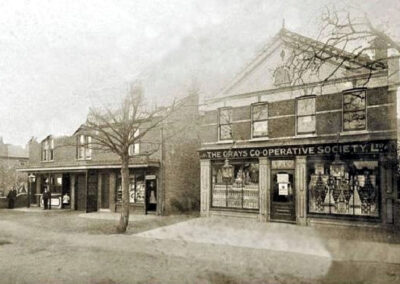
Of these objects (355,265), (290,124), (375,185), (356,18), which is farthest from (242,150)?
Result: (356,18)

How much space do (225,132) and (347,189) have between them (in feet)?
14.0

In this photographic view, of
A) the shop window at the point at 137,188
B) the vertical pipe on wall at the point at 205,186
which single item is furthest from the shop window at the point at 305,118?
the shop window at the point at 137,188

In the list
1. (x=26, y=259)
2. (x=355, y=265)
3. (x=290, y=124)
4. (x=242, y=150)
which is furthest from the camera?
(x=242, y=150)

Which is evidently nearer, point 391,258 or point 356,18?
point 356,18

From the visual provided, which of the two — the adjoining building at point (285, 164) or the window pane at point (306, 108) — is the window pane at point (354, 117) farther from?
the window pane at point (306, 108)

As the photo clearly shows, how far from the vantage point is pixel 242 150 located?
852 centimetres

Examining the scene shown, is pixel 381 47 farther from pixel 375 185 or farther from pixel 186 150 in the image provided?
pixel 186 150

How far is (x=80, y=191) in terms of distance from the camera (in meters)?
12.5

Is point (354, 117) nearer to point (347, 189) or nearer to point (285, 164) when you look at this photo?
point (347, 189)

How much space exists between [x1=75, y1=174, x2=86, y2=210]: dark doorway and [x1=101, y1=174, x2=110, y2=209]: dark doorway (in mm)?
1376

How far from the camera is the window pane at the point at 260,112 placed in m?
7.88

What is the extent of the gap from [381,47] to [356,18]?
13.4 inches

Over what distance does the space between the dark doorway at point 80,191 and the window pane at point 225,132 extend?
20.4 ft

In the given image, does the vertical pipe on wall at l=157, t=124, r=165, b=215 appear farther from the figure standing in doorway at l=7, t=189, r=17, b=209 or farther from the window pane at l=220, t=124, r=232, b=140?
the figure standing in doorway at l=7, t=189, r=17, b=209
